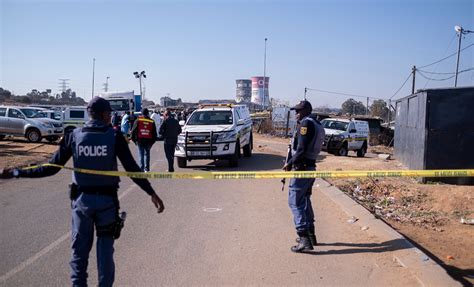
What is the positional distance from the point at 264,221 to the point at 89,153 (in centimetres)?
441

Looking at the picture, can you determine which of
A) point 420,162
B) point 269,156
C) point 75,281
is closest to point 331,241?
point 75,281

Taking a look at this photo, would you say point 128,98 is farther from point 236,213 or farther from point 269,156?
point 236,213

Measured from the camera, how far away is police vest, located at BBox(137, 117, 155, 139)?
13188 mm

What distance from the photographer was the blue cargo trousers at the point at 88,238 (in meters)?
4.02

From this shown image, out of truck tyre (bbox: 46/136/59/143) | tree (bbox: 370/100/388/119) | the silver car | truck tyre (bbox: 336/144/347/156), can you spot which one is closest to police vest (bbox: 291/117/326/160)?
truck tyre (bbox: 336/144/347/156)

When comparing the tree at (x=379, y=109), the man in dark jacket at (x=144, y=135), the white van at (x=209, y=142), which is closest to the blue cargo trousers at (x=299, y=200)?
the man in dark jacket at (x=144, y=135)

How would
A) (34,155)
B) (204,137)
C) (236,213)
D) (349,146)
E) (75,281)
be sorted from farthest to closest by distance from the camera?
(349,146) → (34,155) → (204,137) → (236,213) → (75,281)

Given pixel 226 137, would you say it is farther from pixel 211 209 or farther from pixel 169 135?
pixel 211 209

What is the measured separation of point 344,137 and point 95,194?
19.7m

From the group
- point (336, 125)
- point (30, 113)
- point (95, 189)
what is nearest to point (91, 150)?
point (95, 189)

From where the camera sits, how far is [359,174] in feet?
18.8

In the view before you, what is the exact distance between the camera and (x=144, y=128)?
13.2 m

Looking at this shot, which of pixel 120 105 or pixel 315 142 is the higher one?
pixel 120 105

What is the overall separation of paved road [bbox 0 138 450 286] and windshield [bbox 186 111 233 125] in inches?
250
